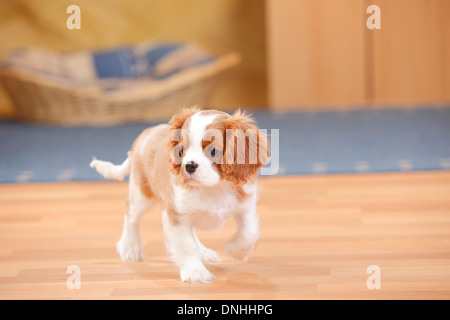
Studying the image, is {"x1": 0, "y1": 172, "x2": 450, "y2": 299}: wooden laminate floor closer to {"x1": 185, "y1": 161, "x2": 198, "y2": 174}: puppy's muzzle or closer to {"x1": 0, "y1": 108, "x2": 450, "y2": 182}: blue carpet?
{"x1": 0, "y1": 108, "x2": 450, "y2": 182}: blue carpet

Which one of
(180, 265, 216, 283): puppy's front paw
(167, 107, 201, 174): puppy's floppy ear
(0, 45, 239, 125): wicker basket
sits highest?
(0, 45, 239, 125): wicker basket

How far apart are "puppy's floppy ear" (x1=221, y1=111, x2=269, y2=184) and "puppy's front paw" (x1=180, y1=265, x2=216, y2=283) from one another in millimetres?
263

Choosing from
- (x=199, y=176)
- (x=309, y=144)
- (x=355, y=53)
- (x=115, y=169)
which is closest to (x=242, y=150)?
(x=199, y=176)

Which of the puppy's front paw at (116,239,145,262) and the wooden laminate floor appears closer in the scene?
the wooden laminate floor

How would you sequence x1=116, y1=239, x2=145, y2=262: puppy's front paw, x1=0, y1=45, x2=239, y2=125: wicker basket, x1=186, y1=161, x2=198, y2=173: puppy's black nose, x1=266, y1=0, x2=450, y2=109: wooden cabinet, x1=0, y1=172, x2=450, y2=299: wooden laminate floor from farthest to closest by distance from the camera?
x1=266, y1=0, x2=450, y2=109: wooden cabinet < x1=0, y1=45, x2=239, y2=125: wicker basket < x1=116, y1=239, x2=145, y2=262: puppy's front paw < x1=0, y1=172, x2=450, y2=299: wooden laminate floor < x1=186, y1=161, x2=198, y2=173: puppy's black nose

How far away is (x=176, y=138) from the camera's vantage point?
1691mm

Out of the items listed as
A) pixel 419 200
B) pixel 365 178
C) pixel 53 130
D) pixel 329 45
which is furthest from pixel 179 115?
pixel 329 45

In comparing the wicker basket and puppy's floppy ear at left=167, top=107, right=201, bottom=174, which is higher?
the wicker basket

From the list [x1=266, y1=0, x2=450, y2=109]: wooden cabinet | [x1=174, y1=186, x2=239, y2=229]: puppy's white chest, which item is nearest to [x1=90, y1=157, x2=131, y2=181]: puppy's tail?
[x1=174, y1=186, x2=239, y2=229]: puppy's white chest

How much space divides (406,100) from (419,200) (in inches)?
91.2

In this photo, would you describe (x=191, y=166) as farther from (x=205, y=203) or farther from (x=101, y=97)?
(x=101, y=97)

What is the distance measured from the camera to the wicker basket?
4211 mm

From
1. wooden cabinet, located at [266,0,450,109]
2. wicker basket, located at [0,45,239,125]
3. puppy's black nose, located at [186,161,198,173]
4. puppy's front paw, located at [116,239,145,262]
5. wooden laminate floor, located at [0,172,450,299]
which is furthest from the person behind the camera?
wooden cabinet, located at [266,0,450,109]

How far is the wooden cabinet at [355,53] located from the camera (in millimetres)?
4590
